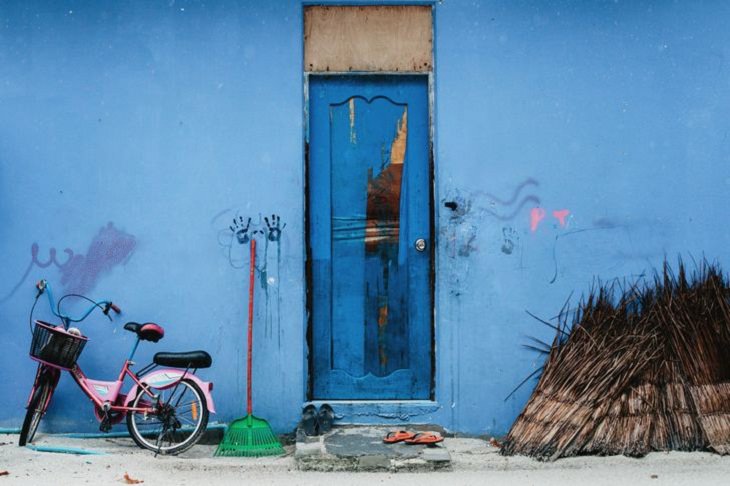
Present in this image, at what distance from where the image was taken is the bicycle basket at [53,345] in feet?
18.3

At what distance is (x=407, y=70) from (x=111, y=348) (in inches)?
104

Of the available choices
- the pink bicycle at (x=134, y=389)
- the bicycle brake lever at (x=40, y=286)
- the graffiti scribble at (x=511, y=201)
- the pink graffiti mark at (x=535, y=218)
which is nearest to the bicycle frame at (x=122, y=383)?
the pink bicycle at (x=134, y=389)

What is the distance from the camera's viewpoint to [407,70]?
6098mm

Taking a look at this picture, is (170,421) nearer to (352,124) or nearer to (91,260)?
(91,260)

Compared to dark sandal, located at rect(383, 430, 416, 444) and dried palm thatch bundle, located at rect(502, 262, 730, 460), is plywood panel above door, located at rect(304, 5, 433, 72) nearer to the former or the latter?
dried palm thatch bundle, located at rect(502, 262, 730, 460)

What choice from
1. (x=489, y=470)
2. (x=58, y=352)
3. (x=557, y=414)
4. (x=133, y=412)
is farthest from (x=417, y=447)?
(x=58, y=352)

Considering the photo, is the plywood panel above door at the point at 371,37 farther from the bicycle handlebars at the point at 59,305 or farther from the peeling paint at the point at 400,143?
the bicycle handlebars at the point at 59,305

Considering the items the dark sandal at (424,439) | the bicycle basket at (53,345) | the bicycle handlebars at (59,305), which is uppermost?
the bicycle handlebars at (59,305)

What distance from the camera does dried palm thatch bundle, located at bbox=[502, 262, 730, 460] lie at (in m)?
5.41

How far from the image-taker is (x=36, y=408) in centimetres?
569

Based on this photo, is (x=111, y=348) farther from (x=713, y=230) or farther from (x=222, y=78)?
(x=713, y=230)

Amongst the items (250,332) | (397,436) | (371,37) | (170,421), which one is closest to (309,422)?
(397,436)

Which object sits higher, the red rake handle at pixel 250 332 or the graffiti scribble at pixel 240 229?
the graffiti scribble at pixel 240 229

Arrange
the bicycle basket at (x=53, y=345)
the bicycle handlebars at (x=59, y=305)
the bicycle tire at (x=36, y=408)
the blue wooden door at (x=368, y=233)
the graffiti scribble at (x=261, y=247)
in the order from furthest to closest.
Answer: the blue wooden door at (x=368, y=233)
the graffiti scribble at (x=261, y=247)
the bicycle handlebars at (x=59, y=305)
the bicycle tire at (x=36, y=408)
the bicycle basket at (x=53, y=345)
